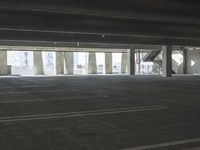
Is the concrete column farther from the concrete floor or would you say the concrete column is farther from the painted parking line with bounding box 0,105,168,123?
the painted parking line with bounding box 0,105,168,123

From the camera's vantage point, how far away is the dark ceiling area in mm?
15477

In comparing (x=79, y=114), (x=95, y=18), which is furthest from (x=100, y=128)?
(x=95, y=18)

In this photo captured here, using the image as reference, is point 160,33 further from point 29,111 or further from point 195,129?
point 195,129

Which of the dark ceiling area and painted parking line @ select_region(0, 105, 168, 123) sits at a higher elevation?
the dark ceiling area

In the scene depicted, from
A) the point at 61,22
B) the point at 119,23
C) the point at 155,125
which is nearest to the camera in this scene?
the point at 155,125

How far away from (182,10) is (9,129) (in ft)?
39.9

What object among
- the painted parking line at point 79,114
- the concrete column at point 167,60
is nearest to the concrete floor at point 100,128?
the painted parking line at point 79,114

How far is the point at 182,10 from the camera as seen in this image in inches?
690

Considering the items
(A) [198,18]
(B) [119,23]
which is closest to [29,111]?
(A) [198,18]

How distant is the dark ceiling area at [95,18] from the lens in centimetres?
1548

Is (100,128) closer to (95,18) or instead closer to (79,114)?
(79,114)

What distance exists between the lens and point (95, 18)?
2269 centimetres

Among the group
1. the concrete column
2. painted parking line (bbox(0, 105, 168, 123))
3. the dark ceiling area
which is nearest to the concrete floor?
painted parking line (bbox(0, 105, 168, 123))

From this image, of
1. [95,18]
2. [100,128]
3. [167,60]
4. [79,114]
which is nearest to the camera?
[100,128]
